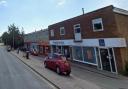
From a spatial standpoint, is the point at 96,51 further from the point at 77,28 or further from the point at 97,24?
the point at 77,28

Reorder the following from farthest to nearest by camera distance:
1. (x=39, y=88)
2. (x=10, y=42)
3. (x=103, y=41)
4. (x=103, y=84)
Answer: (x=10, y=42)
(x=103, y=41)
(x=103, y=84)
(x=39, y=88)

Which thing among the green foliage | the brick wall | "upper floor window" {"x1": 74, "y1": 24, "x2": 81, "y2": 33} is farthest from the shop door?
the green foliage

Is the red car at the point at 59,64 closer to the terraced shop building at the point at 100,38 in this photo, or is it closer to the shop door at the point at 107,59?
the shop door at the point at 107,59

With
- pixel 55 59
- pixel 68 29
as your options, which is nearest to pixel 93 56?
pixel 55 59

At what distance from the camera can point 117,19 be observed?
17922mm

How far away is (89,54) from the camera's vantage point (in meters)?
22.4

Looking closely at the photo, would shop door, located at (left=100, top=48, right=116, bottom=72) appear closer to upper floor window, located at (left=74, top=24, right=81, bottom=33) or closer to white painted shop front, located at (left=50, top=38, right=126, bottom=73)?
white painted shop front, located at (left=50, top=38, right=126, bottom=73)

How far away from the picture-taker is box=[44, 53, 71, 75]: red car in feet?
56.6

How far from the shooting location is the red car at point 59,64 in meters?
17.3

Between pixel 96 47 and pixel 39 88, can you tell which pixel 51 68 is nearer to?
pixel 96 47

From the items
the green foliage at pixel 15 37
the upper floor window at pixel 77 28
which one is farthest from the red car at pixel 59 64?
the green foliage at pixel 15 37

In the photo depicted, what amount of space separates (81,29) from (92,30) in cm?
246

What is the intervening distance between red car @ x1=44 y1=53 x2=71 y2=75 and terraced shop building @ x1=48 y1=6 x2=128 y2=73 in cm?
446

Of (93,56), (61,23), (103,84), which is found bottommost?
(103,84)
